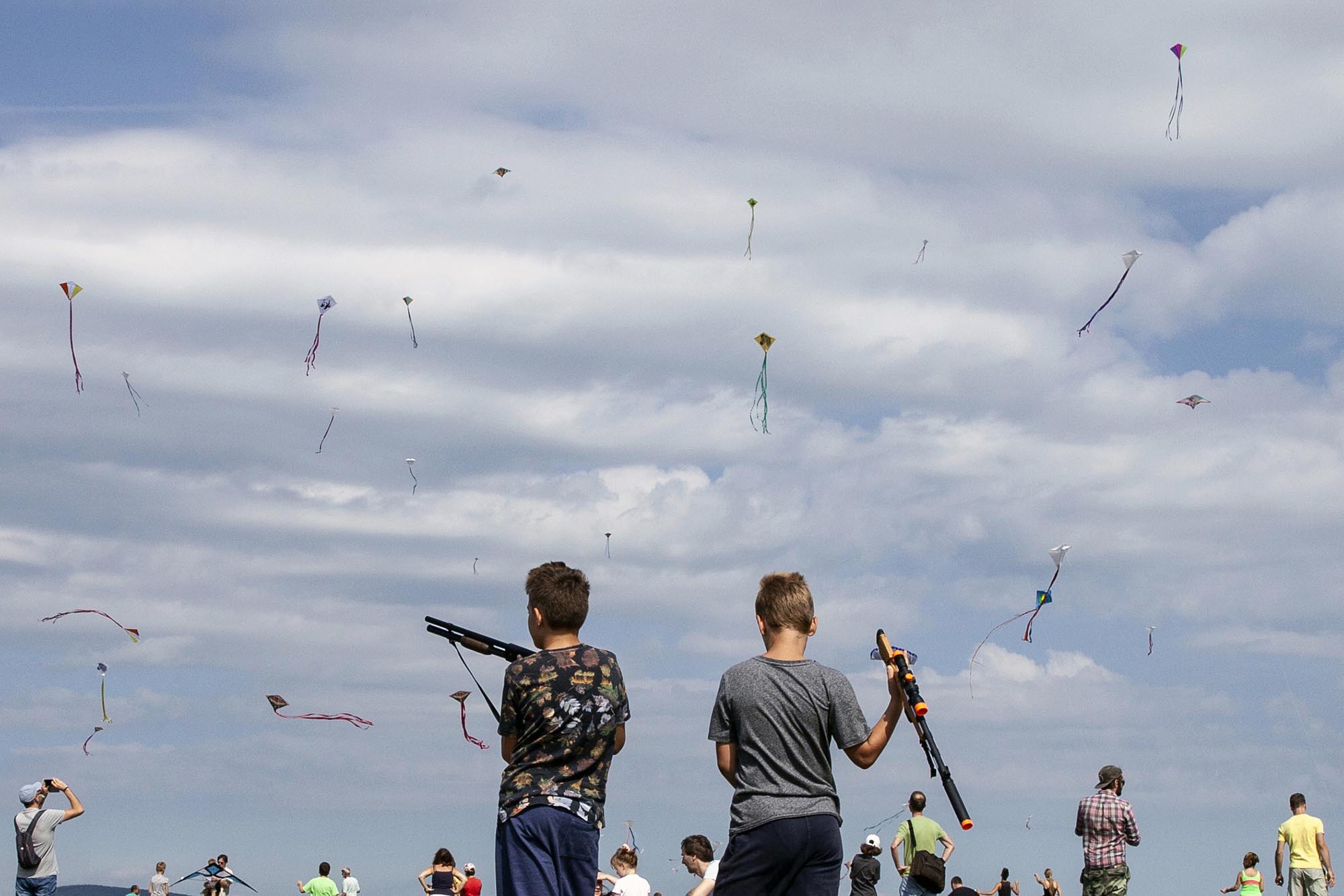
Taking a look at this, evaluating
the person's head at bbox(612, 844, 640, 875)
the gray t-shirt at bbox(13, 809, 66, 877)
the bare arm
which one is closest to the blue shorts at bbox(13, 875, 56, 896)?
the gray t-shirt at bbox(13, 809, 66, 877)

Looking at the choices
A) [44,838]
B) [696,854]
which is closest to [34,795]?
[44,838]

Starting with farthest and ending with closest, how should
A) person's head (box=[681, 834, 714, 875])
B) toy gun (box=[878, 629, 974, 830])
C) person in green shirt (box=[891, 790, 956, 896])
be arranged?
1. person in green shirt (box=[891, 790, 956, 896])
2. person's head (box=[681, 834, 714, 875])
3. toy gun (box=[878, 629, 974, 830])

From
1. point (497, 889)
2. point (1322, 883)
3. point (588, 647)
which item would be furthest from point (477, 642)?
point (1322, 883)

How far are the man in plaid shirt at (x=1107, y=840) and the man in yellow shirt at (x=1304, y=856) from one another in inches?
165

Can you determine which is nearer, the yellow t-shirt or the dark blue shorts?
the dark blue shorts

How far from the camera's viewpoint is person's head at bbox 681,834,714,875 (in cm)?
911

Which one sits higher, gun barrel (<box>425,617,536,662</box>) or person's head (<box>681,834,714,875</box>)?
gun barrel (<box>425,617,536,662</box>)

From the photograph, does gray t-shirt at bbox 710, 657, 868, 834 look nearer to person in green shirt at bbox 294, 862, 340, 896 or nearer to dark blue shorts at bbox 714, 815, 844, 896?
dark blue shorts at bbox 714, 815, 844, 896

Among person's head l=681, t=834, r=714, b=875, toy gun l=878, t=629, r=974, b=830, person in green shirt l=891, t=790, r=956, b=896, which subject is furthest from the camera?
person in green shirt l=891, t=790, r=956, b=896

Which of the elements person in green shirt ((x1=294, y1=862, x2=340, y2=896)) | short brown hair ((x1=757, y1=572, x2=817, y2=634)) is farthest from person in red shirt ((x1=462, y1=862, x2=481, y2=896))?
short brown hair ((x1=757, y1=572, x2=817, y2=634))

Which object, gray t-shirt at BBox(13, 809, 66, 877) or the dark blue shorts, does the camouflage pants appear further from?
gray t-shirt at BBox(13, 809, 66, 877)

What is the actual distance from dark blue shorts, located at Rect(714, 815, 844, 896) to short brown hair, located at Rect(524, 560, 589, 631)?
924mm

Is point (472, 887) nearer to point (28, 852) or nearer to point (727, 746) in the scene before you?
point (28, 852)

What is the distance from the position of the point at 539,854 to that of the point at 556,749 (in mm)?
338
